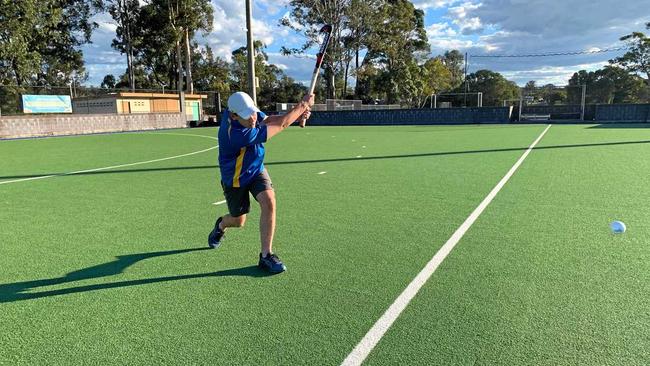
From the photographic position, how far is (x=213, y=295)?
3.75 m

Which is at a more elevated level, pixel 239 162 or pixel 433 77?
pixel 433 77

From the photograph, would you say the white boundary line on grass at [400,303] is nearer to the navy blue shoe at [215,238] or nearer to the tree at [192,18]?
the navy blue shoe at [215,238]

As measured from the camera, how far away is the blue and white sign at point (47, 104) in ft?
86.2

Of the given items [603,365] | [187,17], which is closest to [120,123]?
[187,17]

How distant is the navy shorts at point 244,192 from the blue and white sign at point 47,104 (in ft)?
89.3

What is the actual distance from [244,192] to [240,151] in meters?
0.41

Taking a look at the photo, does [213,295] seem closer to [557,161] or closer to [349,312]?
[349,312]

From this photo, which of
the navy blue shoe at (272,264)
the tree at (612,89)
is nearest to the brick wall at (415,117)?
the tree at (612,89)

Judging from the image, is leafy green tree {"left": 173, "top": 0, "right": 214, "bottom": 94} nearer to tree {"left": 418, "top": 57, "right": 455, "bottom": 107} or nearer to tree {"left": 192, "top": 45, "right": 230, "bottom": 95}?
tree {"left": 192, "top": 45, "right": 230, "bottom": 95}

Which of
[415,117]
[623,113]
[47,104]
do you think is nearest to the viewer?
[47,104]

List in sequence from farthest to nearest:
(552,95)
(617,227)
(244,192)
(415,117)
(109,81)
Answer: (109,81) → (415,117) → (552,95) → (617,227) → (244,192)

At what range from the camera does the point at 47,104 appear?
27.4 metres

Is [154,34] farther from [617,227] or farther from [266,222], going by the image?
[617,227]

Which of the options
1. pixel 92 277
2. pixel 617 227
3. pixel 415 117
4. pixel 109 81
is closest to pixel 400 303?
pixel 92 277
